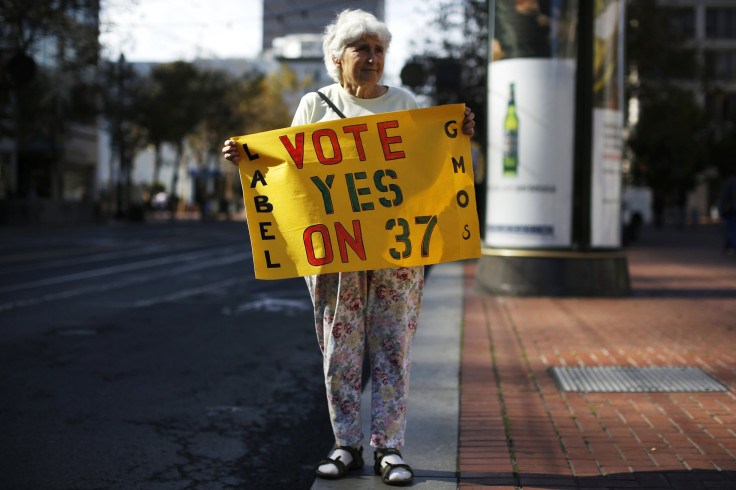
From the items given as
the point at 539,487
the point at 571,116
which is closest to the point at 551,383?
the point at 539,487

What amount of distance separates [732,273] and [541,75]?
19.8 feet

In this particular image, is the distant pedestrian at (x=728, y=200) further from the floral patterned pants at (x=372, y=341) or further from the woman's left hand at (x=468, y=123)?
the floral patterned pants at (x=372, y=341)

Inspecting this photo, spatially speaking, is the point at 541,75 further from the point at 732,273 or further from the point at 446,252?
the point at 446,252

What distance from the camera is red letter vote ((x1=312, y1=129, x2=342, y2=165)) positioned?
12.1 feet

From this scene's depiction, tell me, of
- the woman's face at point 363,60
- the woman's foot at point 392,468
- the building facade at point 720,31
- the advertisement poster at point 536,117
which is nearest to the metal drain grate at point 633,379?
the woman's foot at point 392,468

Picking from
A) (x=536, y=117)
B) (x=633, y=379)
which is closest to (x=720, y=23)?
(x=536, y=117)

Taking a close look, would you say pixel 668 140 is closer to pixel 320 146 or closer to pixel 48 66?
pixel 48 66

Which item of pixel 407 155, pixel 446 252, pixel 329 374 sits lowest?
pixel 329 374

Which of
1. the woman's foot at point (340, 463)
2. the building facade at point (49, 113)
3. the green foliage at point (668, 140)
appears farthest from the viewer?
the green foliage at point (668, 140)

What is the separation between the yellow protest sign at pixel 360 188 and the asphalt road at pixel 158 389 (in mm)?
1068

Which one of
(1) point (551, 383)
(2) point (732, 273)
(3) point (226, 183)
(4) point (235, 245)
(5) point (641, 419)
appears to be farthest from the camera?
(3) point (226, 183)

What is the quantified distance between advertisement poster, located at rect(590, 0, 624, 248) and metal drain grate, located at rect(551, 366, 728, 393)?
4632 millimetres

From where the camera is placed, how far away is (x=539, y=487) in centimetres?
343

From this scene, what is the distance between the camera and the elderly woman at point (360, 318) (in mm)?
3574
